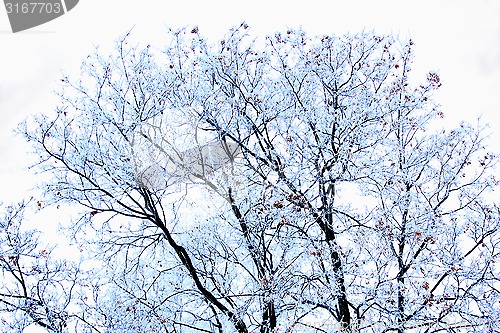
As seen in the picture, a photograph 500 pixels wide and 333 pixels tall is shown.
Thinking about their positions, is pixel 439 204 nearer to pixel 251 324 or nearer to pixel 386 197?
pixel 386 197

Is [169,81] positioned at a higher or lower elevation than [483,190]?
higher

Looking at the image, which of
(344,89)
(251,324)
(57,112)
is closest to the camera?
(57,112)

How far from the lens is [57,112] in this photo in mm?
7707

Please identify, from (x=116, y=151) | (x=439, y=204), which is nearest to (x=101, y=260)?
(x=116, y=151)

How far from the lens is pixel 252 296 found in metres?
7.95

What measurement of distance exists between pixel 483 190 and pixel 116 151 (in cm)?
663

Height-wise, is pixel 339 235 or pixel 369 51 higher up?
pixel 369 51

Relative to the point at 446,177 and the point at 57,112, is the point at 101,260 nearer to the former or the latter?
the point at 57,112

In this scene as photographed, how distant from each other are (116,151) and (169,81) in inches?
59.8

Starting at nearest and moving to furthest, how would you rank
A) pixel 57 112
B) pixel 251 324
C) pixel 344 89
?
pixel 57 112 → pixel 251 324 → pixel 344 89

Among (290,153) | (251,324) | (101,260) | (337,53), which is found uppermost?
(337,53)

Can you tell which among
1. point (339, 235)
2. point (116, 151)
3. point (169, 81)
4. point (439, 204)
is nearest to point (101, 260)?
point (116, 151)

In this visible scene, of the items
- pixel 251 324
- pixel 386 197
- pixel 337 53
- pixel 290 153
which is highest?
pixel 337 53

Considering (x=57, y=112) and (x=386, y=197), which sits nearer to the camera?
(x=57, y=112)
